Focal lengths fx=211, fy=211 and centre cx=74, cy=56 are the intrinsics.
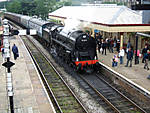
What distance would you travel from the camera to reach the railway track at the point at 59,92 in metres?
9.38

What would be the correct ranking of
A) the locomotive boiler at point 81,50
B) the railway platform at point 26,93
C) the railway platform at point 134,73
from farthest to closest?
the locomotive boiler at point 81,50, the railway platform at point 134,73, the railway platform at point 26,93

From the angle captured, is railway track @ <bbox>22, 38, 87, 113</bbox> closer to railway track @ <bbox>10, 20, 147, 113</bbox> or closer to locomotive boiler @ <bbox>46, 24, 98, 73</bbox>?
railway track @ <bbox>10, 20, 147, 113</bbox>

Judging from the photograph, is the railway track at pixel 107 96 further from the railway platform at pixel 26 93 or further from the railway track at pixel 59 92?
the railway platform at pixel 26 93

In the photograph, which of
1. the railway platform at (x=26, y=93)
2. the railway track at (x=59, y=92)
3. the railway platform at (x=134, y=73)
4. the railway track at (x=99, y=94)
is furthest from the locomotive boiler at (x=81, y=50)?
the railway platform at (x=26, y=93)

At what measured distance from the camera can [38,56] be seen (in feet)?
65.0

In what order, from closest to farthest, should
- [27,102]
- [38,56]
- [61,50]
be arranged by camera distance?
[27,102]
[61,50]
[38,56]

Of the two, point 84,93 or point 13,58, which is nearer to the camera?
point 84,93

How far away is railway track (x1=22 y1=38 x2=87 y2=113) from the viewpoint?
9.38m

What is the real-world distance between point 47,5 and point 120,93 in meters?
65.8

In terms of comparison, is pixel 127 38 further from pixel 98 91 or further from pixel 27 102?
pixel 27 102

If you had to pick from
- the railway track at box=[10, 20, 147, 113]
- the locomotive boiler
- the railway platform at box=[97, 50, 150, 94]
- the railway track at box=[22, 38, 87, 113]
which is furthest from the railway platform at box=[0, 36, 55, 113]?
the railway platform at box=[97, 50, 150, 94]

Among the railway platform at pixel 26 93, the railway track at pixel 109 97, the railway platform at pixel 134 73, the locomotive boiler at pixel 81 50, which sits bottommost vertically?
the railway track at pixel 109 97

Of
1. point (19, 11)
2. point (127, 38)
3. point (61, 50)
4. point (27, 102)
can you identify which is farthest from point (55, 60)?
point (19, 11)

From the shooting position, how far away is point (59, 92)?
1129cm
